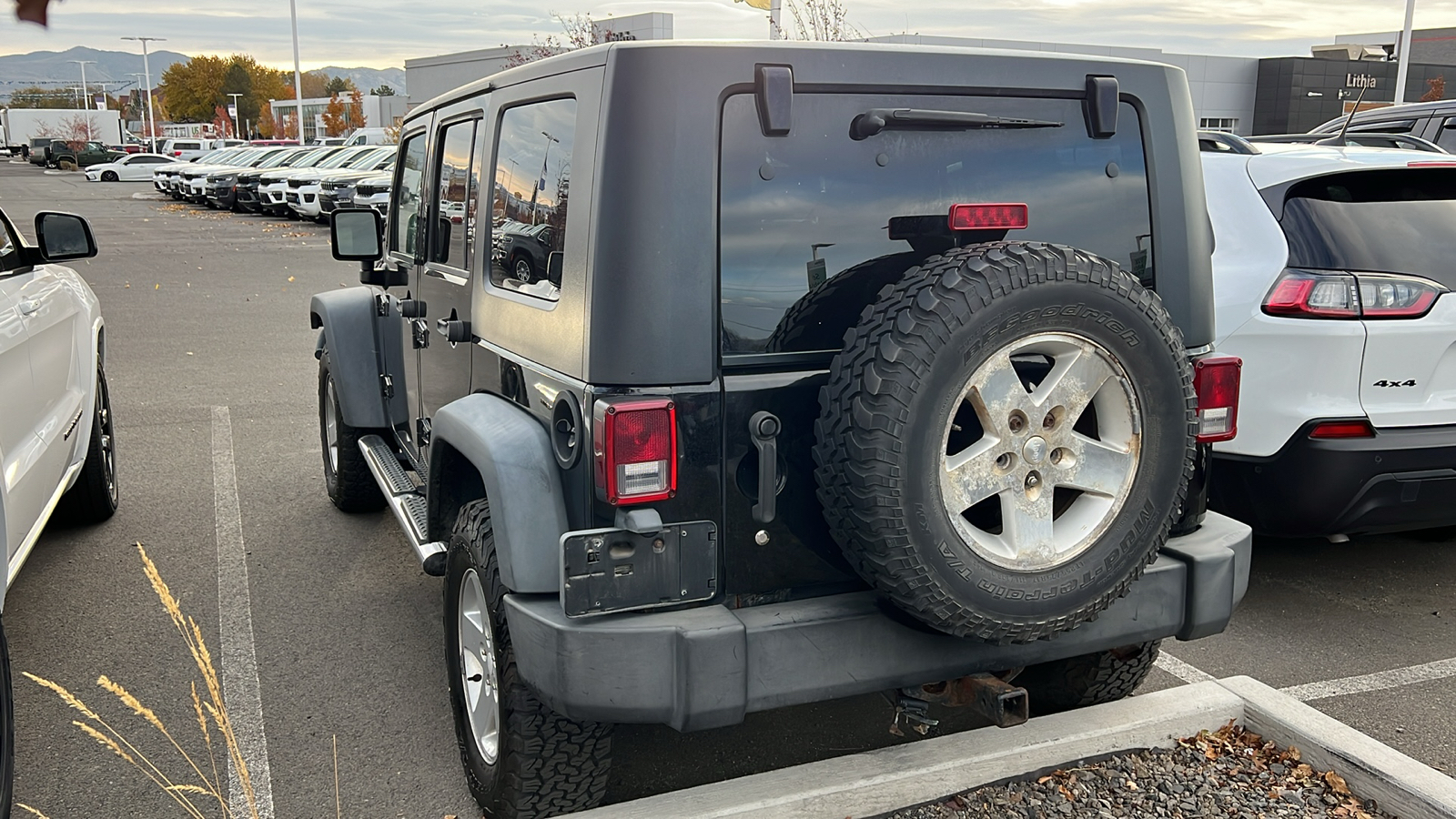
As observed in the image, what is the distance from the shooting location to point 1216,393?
3.25 m

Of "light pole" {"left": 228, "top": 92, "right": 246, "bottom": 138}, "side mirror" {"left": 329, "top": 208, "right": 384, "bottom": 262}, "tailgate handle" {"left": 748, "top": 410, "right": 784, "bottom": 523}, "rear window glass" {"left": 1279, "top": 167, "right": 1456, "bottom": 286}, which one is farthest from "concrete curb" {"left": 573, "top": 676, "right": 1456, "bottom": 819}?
"light pole" {"left": 228, "top": 92, "right": 246, "bottom": 138}

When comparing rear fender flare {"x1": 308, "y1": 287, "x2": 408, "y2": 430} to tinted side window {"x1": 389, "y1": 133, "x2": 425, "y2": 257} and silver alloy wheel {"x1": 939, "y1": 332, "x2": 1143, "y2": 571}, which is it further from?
silver alloy wheel {"x1": 939, "y1": 332, "x2": 1143, "y2": 571}

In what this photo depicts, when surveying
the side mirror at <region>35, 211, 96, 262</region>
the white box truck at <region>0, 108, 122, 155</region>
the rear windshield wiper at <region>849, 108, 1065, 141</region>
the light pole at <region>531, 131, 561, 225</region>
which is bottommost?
the side mirror at <region>35, 211, 96, 262</region>

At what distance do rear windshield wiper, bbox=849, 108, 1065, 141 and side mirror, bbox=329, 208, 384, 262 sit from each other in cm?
257

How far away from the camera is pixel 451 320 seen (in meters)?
3.67

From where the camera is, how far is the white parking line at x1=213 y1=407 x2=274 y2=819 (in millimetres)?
3369

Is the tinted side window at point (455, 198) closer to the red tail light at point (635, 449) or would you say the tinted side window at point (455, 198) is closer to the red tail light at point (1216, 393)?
the red tail light at point (635, 449)

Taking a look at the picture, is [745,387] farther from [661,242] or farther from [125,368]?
[125,368]

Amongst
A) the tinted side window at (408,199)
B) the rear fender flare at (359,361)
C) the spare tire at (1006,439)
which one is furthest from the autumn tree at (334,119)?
the spare tire at (1006,439)

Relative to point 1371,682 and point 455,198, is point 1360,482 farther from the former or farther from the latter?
point 455,198

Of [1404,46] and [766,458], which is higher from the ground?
[1404,46]

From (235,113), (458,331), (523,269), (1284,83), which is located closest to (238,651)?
(458,331)

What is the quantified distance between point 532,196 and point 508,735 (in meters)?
1.38

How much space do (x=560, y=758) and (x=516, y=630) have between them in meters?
0.41
